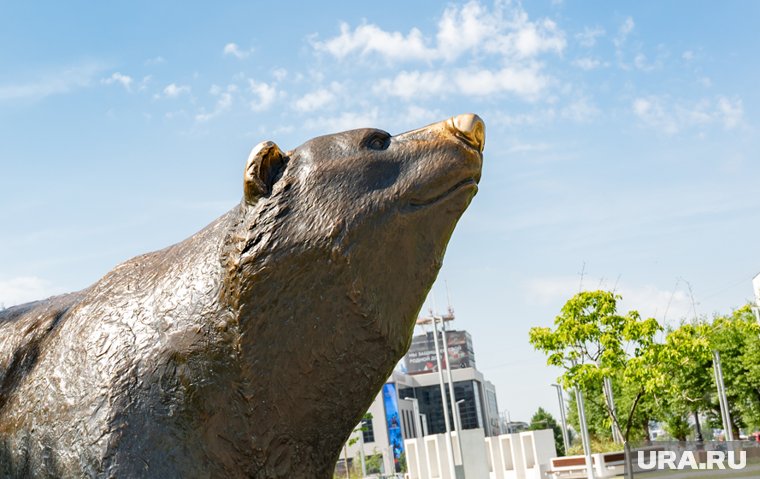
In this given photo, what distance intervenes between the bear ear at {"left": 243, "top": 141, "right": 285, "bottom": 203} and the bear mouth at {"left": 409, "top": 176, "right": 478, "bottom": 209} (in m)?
0.55

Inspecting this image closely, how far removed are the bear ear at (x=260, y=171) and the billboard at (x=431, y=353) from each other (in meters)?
121

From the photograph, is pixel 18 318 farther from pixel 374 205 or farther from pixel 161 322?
pixel 374 205

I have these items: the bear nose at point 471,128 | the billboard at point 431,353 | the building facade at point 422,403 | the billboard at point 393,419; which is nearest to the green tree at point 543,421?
the building facade at point 422,403

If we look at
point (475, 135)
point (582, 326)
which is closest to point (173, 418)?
point (475, 135)

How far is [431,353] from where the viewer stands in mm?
133500

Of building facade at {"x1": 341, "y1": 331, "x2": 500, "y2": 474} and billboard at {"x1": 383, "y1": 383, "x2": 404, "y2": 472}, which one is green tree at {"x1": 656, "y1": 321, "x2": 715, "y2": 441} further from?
billboard at {"x1": 383, "y1": 383, "x2": 404, "y2": 472}

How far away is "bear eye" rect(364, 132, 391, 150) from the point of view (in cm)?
332

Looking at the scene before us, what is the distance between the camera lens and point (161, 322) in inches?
126

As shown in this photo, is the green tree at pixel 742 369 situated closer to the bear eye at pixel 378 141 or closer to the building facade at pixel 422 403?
the building facade at pixel 422 403

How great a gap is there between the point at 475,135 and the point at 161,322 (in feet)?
4.63

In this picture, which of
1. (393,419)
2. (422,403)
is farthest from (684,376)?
(422,403)

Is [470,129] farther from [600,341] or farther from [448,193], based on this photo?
[600,341]

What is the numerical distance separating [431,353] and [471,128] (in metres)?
132

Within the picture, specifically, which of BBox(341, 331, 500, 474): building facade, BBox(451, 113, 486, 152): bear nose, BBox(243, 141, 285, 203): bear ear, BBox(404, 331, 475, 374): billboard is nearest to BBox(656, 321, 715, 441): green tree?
BBox(451, 113, 486, 152): bear nose
